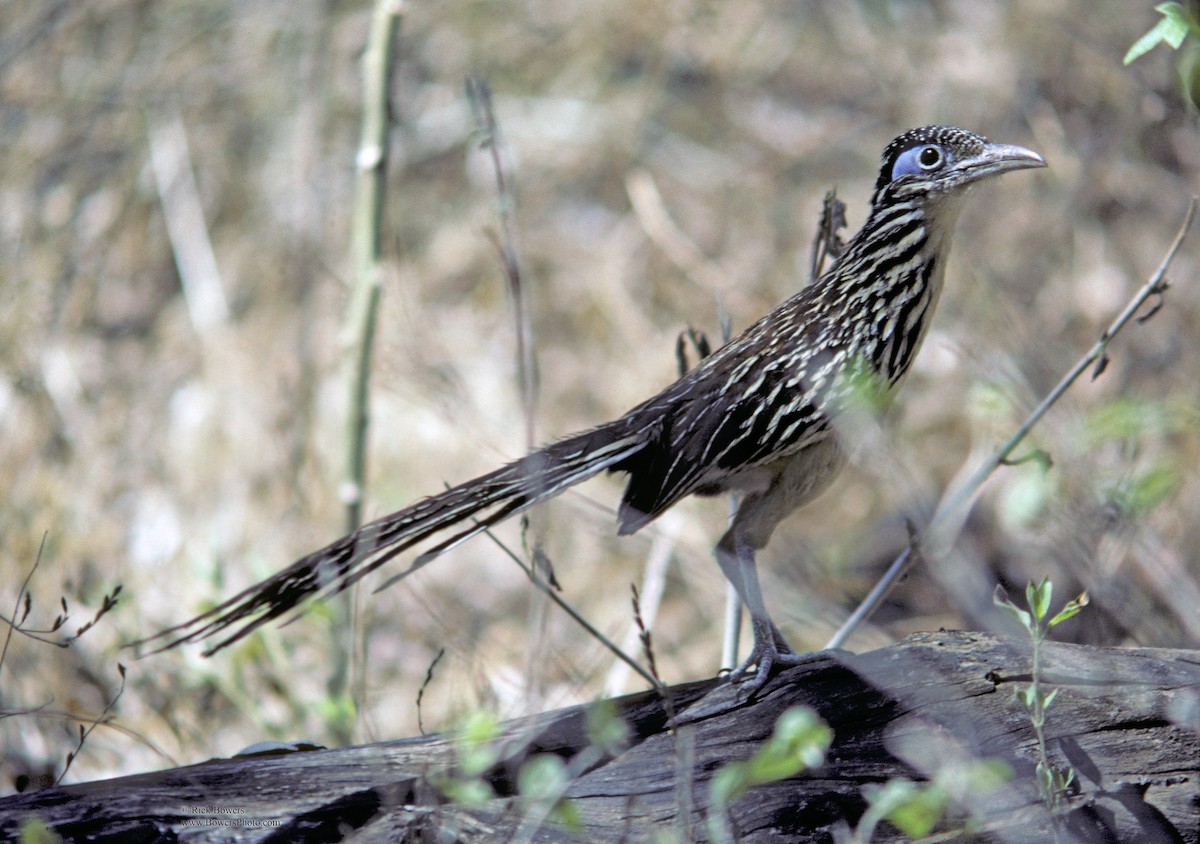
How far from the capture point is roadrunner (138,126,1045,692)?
417 centimetres

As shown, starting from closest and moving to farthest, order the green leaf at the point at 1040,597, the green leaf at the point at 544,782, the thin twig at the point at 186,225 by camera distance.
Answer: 1. the green leaf at the point at 544,782
2. the green leaf at the point at 1040,597
3. the thin twig at the point at 186,225

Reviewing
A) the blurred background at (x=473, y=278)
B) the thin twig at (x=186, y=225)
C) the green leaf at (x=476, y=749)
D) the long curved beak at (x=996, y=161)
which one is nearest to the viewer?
the green leaf at (x=476, y=749)

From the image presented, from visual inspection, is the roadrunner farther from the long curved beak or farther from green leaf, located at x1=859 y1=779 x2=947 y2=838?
green leaf, located at x1=859 y1=779 x2=947 y2=838

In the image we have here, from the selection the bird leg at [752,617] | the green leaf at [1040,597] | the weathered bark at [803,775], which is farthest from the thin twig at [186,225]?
the green leaf at [1040,597]

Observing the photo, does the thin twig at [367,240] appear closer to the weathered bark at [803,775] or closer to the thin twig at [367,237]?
the thin twig at [367,237]

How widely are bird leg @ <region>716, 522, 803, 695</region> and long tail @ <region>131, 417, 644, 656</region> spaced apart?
1.64 ft

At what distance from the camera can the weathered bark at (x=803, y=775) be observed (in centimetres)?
323

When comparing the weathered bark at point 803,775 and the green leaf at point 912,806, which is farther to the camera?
the weathered bark at point 803,775

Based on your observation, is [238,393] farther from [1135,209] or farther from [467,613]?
[1135,209]

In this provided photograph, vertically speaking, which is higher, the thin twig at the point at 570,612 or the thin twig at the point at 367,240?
the thin twig at the point at 367,240

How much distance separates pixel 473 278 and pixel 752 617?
20.4 feet

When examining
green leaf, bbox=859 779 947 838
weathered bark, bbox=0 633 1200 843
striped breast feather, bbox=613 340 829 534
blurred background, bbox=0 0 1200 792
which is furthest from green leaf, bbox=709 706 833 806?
blurred background, bbox=0 0 1200 792

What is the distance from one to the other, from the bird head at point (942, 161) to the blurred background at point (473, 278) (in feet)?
4.90

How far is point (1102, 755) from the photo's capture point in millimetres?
3395
